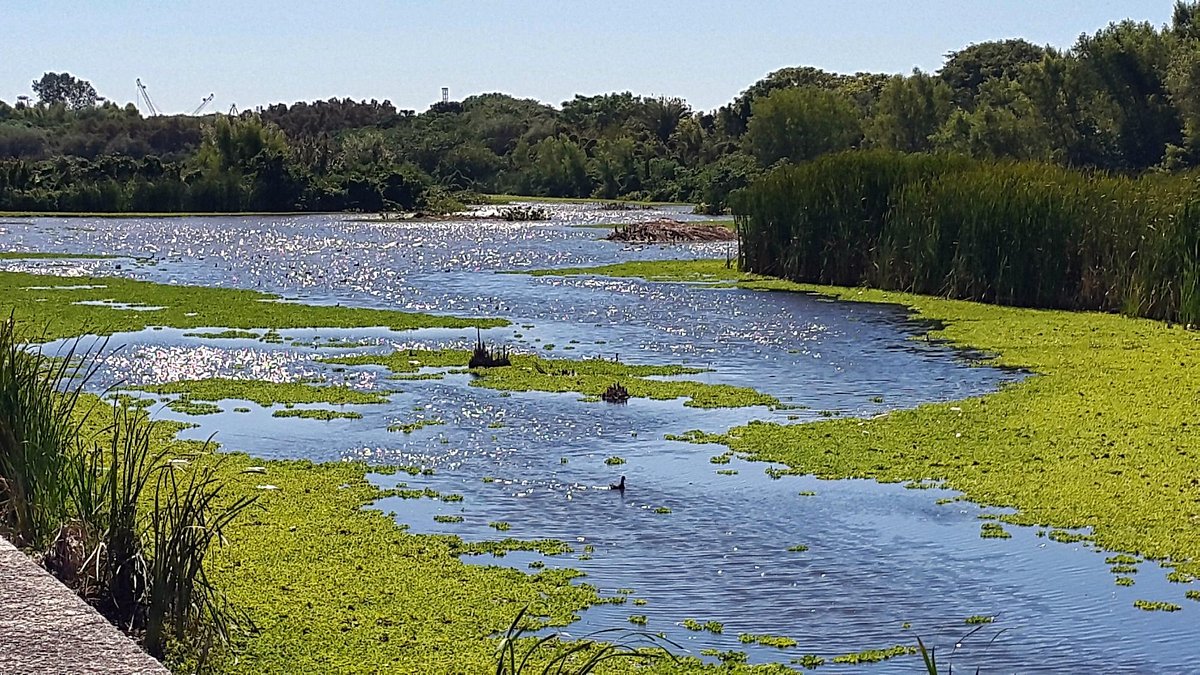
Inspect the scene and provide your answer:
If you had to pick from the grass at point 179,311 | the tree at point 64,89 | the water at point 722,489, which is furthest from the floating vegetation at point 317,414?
the tree at point 64,89

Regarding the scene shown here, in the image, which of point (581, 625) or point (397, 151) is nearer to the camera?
point (581, 625)

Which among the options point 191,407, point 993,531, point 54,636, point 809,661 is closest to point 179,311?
point 191,407

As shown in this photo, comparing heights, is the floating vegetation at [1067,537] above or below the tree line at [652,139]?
below

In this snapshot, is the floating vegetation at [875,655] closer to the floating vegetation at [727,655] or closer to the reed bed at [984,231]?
the floating vegetation at [727,655]

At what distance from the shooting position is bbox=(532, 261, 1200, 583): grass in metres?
7.91

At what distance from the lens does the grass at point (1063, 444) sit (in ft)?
25.9

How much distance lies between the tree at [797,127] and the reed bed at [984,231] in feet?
123

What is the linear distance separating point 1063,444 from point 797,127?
52104mm

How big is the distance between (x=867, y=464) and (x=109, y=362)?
820cm

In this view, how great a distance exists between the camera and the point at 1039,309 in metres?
17.9

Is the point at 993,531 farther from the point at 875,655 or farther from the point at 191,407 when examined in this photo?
the point at 191,407

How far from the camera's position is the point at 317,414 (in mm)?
11281

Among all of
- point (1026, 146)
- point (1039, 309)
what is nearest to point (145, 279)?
point (1039, 309)

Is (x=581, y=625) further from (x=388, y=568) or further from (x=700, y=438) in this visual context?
(x=700, y=438)
